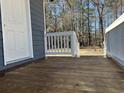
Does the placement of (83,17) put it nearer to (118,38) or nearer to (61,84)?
(118,38)

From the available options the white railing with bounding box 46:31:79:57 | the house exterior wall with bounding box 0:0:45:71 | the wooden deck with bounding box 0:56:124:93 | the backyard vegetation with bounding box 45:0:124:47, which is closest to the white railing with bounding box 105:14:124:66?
the wooden deck with bounding box 0:56:124:93

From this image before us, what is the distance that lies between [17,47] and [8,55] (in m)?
0.54

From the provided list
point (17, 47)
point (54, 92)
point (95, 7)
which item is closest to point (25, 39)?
point (17, 47)

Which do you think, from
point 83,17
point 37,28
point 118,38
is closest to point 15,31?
point 37,28

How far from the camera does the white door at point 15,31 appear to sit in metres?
4.43

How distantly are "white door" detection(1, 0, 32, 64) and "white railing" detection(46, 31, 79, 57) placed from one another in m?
2.37

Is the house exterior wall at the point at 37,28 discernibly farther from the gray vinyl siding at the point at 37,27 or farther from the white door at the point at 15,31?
the white door at the point at 15,31

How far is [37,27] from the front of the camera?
631cm

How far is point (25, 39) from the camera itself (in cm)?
548

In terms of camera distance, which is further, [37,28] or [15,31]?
[37,28]

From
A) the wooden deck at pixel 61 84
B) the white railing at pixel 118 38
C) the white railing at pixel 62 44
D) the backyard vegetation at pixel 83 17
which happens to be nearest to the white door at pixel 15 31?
the wooden deck at pixel 61 84

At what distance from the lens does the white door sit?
4426 millimetres

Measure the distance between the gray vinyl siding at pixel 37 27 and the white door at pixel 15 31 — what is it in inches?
13.6

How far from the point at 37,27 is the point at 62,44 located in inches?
67.0
